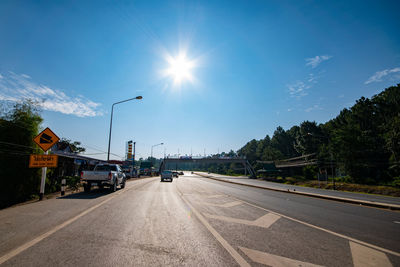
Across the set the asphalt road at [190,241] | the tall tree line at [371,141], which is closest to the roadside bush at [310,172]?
the tall tree line at [371,141]

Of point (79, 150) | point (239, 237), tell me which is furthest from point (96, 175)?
point (79, 150)

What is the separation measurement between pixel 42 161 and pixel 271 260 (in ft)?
40.5

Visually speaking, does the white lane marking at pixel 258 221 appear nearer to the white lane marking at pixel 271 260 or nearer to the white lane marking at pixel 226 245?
the white lane marking at pixel 226 245

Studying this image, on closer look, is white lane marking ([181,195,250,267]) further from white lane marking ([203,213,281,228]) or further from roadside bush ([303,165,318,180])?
roadside bush ([303,165,318,180])

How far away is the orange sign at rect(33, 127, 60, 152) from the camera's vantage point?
10.9 metres

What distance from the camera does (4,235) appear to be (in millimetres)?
4477

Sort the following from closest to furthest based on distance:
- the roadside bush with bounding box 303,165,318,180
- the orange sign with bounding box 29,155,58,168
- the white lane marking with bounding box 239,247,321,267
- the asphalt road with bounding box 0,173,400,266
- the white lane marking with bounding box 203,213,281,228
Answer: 1. the white lane marking with bounding box 239,247,321,267
2. the asphalt road with bounding box 0,173,400,266
3. the white lane marking with bounding box 203,213,281,228
4. the orange sign with bounding box 29,155,58,168
5. the roadside bush with bounding box 303,165,318,180

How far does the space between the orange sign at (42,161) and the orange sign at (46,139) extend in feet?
1.55

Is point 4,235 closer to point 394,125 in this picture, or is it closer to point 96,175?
point 96,175

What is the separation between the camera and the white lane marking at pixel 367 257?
3.35 metres

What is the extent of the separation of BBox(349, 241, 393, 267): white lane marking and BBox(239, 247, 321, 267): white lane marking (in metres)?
0.96

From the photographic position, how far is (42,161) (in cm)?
1070

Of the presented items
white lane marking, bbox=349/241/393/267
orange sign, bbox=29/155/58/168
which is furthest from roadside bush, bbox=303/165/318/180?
orange sign, bbox=29/155/58/168

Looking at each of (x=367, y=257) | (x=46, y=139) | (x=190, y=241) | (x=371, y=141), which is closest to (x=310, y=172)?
(x=371, y=141)
